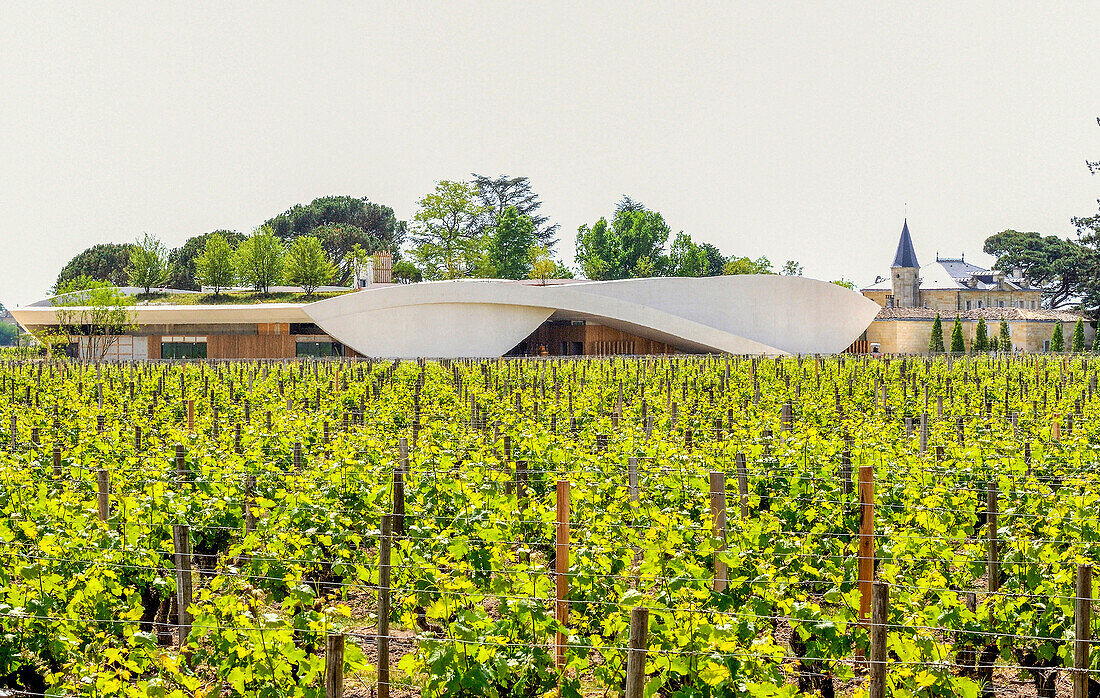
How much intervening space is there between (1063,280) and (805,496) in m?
71.2

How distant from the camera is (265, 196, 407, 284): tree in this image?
2950 inches

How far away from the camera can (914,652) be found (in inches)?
177

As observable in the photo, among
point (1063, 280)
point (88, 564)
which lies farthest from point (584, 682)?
point (1063, 280)

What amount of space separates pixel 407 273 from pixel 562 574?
222 feet

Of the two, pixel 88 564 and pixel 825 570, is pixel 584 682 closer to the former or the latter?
pixel 825 570

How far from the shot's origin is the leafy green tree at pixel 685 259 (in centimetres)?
7238

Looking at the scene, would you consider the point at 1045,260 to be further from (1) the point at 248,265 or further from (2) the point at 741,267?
(1) the point at 248,265

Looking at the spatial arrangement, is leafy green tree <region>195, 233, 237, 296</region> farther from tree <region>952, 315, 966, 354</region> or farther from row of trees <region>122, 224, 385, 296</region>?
tree <region>952, 315, 966, 354</region>

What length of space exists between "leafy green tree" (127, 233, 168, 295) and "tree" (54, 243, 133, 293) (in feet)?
50.5

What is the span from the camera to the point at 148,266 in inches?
2148

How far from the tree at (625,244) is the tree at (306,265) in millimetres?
22083

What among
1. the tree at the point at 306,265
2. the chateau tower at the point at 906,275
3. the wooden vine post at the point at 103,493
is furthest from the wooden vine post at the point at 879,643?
the chateau tower at the point at 906,275

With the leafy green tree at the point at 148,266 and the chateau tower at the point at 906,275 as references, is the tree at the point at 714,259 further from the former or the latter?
the leafy green tree at the point at 148,266

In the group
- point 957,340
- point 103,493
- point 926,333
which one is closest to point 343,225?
point 926,333
